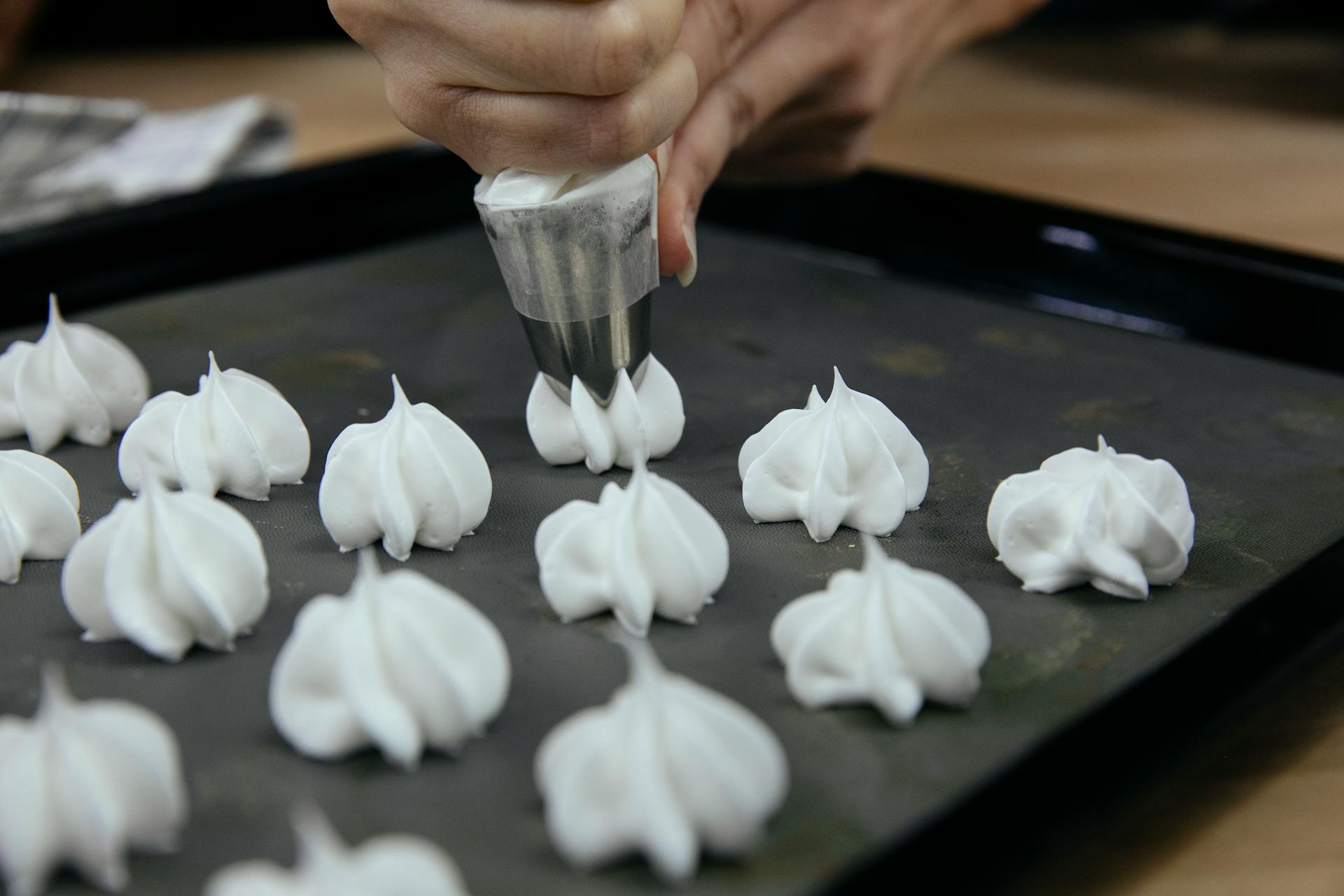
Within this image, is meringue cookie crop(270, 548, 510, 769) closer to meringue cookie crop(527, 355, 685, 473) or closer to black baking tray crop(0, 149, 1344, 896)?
black baking tray crop(0, 149, 1344, 896)

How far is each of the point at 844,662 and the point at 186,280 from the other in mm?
1291

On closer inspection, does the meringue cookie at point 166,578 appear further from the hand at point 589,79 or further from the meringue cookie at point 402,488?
the hand at point 589,79

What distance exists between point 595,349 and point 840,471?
0.27 m

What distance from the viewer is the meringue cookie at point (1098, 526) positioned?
1.01 meters

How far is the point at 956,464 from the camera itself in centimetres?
125

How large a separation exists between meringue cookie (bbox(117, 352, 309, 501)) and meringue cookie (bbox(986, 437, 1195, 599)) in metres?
0.66

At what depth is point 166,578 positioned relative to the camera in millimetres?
977

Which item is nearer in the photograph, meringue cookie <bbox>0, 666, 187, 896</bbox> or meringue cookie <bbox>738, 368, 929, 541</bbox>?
meringue cookie <bbox>0, 666, 187, 896</bbox>

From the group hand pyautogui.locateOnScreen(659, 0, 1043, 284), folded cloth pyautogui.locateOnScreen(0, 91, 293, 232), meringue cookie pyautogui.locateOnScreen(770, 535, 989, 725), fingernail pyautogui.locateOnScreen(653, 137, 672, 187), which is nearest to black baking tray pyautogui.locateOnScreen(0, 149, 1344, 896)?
meringue cookie pyautogui.locateOnScreen(770, 535, 989, 725)

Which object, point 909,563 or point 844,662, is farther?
point 909,563

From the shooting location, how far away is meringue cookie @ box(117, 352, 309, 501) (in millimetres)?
1214

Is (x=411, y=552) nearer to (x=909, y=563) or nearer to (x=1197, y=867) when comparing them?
(x=909, y=563)

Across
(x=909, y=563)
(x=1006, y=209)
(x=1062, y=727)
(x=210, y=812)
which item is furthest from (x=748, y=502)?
(x=1006, y=209)

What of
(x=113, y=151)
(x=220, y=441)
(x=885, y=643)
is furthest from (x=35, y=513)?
(x=113, y=151)
